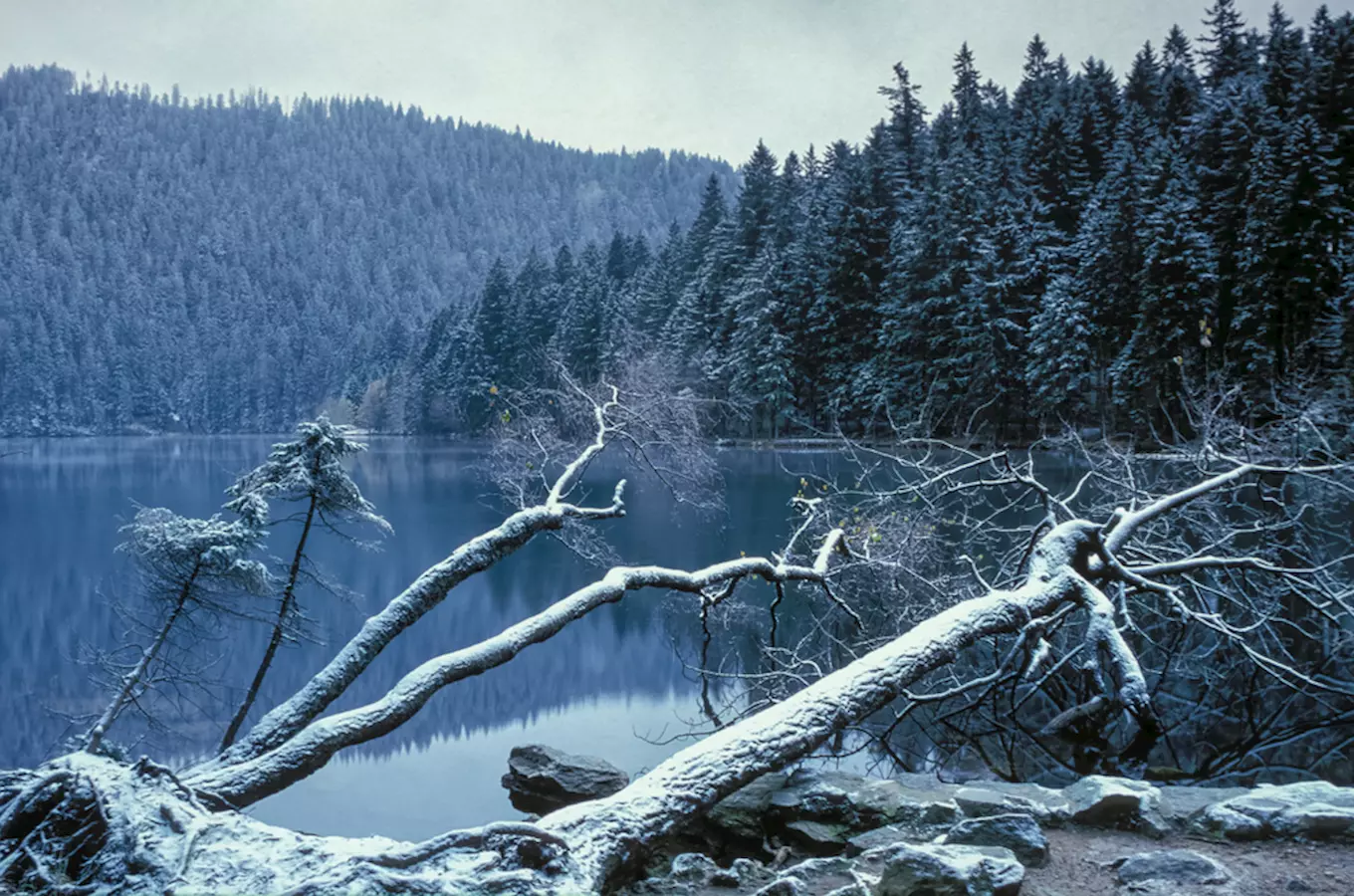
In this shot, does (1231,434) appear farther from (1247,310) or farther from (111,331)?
(111,331)

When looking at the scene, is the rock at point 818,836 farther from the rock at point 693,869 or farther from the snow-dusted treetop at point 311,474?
the snow-dusted treetop at point 311,474

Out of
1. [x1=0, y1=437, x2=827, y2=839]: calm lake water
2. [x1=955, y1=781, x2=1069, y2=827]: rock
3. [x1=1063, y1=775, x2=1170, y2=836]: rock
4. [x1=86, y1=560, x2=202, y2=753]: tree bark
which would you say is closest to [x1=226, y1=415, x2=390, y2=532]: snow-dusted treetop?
[x1=86, y1=560, x2=202, y2=753]: tree bark

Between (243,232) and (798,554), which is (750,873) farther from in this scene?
(243,232)

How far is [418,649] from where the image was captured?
514 inches

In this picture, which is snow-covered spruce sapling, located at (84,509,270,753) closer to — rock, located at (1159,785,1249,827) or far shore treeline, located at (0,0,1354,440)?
far shore treeline, located at (0,0,1354,440)

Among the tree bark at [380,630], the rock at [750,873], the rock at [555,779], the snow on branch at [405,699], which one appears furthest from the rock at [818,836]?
the tree bark at [380,630]

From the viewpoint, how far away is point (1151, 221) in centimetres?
2375

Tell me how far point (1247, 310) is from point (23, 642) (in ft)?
77.8

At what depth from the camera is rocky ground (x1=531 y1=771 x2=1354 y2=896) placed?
10.5 feet

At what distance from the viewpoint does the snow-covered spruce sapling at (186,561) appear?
7.12 metres

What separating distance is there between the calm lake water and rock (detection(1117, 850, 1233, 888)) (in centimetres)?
355

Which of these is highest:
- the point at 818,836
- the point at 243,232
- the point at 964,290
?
the point at 243,232

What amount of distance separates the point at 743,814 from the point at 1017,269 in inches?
1088

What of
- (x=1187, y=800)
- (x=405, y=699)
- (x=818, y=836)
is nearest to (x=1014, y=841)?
(x=818, y=836)
